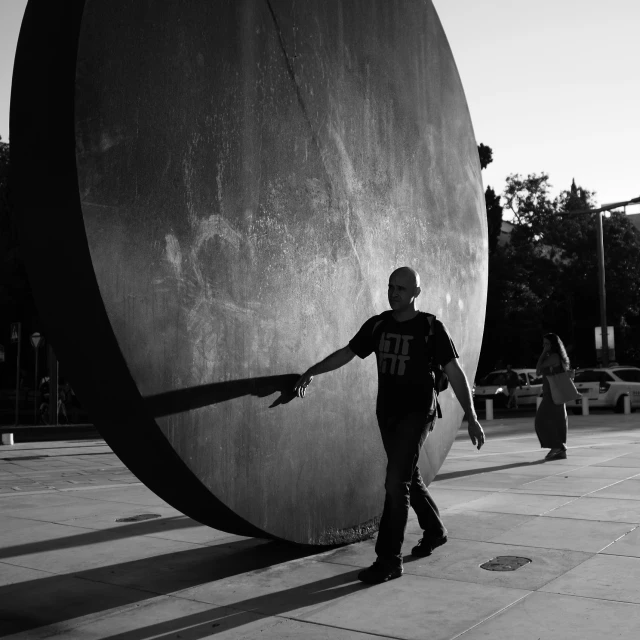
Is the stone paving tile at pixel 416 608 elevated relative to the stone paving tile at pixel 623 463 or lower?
elevated

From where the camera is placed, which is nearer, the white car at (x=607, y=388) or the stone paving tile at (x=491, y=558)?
the stone paving tile at (x=491, y=558)

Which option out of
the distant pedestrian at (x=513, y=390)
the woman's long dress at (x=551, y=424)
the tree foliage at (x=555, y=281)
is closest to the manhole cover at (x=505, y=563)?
the woman's long dress at (x=551, y=424)

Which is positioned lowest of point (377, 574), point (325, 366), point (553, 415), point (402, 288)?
point (377, 574)

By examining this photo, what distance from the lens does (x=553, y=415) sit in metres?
11.2

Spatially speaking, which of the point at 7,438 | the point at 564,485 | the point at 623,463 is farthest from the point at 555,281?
the point at 564,485

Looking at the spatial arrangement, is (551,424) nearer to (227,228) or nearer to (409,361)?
(409,361)

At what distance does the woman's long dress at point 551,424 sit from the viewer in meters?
11.1

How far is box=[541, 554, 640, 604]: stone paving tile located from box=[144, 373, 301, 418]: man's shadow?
1.80 meters

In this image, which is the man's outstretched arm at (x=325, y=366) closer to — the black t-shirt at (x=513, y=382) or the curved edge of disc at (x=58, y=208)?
the curved edge of disc at (x=58, y=208)

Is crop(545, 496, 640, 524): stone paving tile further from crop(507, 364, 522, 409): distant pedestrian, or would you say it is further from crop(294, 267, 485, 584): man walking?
crop(507, 364, 522, 409): distant pedestrian

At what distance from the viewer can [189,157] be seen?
4.79 m

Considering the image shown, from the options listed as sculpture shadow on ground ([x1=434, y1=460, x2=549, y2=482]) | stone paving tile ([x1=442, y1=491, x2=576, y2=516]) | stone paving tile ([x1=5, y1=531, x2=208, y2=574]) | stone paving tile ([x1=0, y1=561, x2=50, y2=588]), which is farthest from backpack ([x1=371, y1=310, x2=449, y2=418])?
sculpture shadow on ground ([x1=434, y1=460, x2=549, y2=482])

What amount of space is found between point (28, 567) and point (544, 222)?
4089cm

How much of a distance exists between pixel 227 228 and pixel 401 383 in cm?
130
